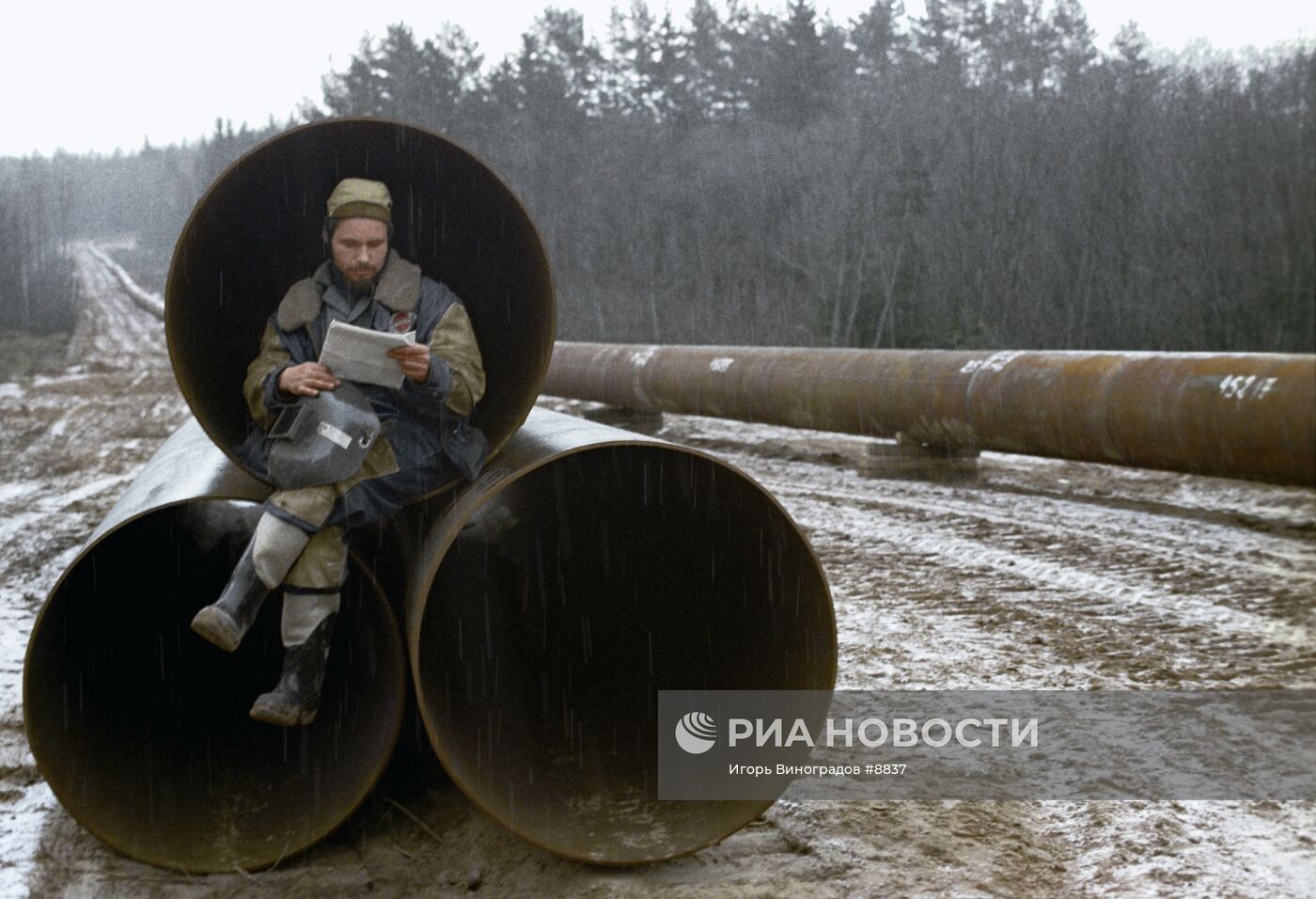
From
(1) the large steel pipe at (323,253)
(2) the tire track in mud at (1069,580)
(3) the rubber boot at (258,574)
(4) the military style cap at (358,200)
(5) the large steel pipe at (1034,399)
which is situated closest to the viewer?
(3) the rubber boot at (258,574)

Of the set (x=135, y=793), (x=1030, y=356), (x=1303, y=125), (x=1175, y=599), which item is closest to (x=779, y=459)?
(x=1030, y=356)

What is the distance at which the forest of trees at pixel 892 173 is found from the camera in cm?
1498

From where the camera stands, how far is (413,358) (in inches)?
125

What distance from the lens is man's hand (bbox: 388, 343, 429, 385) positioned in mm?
3148

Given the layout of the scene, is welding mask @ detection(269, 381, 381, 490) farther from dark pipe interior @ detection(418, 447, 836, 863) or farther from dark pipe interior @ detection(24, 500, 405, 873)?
dark pipe interior @ detection(418, 447, 836, 863)

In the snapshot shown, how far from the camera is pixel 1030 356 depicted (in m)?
7.90

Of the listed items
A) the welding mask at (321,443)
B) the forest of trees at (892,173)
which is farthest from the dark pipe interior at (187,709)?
the forest of trees at (892,173)

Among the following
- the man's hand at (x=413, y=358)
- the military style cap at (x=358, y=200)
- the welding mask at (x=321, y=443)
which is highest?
the military style cap at (x=358, y=200)

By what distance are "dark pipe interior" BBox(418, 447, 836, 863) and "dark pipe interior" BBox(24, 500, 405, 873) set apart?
0.31 meters

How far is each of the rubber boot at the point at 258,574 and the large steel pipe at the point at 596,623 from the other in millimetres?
369

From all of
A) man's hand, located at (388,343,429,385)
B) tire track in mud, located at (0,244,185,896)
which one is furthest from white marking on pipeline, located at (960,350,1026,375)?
tire track in mud, located at (0,244,185,896)

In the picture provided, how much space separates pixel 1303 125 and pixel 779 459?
6799mm

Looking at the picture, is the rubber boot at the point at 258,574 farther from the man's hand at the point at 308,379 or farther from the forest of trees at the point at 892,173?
the forest of trees at the point at 892,173

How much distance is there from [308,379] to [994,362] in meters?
6.07
